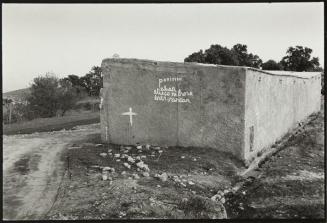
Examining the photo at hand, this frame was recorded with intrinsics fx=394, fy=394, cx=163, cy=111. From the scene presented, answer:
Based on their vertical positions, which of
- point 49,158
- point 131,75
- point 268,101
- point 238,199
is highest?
point 131,75

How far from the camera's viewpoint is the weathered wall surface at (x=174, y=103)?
10414 millimetres

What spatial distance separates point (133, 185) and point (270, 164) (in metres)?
4.89

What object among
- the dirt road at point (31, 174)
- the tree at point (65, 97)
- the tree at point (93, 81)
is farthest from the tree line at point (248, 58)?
the dirt road at point (31, 174)

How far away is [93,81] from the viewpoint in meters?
48.3

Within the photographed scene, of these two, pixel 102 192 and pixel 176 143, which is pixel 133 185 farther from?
pixel 176 143

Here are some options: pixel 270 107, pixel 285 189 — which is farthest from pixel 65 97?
pixel 285 189

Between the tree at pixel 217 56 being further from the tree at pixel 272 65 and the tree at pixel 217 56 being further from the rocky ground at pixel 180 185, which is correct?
the rocky ground at pixel 180 185

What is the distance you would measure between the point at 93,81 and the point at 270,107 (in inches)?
1487

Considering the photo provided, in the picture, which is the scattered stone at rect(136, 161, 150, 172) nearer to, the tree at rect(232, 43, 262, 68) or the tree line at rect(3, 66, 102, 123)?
the tree line at rect(3, 66, 102, 123)

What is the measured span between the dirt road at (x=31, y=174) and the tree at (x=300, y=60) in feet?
82.6

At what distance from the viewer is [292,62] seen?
33.8 meters

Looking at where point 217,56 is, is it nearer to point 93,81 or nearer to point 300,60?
point 300,60

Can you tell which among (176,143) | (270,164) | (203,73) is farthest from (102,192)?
(270,164)

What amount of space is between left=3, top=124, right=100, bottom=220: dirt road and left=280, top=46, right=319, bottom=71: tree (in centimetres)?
2517
